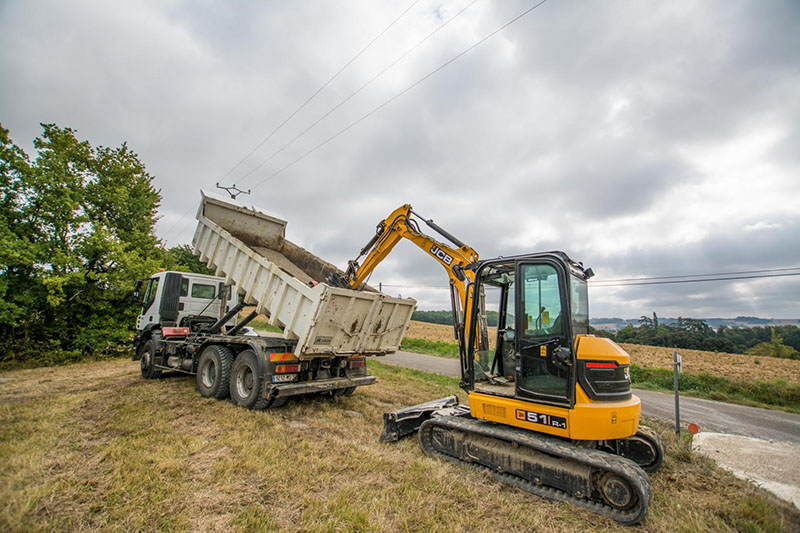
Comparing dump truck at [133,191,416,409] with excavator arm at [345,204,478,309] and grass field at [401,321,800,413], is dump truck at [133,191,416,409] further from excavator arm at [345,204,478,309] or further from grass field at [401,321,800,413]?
grass field at [401,321,800,413]

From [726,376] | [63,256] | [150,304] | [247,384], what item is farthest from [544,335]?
[726,376]

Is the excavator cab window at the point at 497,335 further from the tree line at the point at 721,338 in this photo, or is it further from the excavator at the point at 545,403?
the tree line at the point at 721,338

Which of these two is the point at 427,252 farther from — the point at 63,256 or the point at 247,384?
the point at 63,256

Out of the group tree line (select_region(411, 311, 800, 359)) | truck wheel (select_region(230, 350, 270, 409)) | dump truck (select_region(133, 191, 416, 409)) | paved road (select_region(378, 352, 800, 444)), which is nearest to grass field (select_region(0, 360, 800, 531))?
truck wheel (select_region(230, 350, 270, 409))

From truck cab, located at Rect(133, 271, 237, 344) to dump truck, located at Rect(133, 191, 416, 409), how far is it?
0.08 ft

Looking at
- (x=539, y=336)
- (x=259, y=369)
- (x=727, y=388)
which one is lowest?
(x=727, y=388)

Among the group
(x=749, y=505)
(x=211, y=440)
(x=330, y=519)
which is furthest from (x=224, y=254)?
(x=749, y=505)

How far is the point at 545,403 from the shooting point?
13.0 feet

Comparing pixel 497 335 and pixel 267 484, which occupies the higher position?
pixel 497 335

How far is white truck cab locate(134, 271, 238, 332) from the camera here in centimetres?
925

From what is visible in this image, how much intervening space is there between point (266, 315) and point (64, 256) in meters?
9.91

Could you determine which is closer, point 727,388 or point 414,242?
point 414,242

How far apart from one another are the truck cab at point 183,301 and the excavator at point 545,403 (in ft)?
20.9

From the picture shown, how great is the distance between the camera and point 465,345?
5.04m
